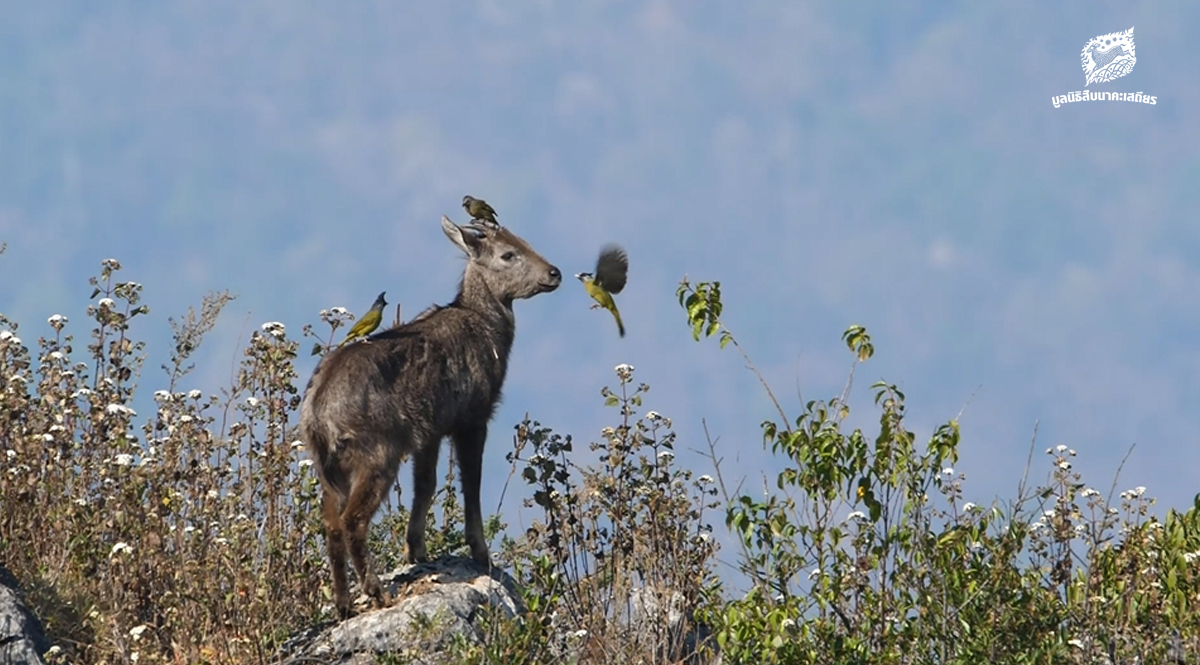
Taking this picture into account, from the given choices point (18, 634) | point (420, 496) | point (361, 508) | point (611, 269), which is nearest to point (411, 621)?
point (361, 508)

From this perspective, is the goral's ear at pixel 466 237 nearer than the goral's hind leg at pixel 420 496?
No

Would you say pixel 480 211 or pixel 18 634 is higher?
pixel 480 211

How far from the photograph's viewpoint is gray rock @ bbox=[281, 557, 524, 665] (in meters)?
10.0

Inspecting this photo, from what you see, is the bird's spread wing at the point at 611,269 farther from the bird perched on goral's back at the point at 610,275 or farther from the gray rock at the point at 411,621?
the gray rock at the point at 411,621

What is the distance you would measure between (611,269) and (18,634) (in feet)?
16.1

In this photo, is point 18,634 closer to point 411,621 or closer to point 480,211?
point 411,621

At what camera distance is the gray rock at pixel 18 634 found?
999 cm

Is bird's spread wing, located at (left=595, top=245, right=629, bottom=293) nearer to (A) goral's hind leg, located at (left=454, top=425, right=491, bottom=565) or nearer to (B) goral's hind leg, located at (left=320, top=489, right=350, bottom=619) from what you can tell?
(A) goral's hind leg, located at (left=454, top=425, right=491, bottom=565)

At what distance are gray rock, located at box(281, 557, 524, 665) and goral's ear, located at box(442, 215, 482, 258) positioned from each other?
2.76m

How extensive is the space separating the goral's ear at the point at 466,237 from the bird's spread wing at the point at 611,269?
929 millimetres

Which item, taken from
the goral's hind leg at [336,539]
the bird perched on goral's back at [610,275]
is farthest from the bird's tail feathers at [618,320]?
the goral's hind leg at [336,539]

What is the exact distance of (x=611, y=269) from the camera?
12.7 meters

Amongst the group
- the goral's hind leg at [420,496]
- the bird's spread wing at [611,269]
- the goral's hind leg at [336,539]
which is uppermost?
the bird's spread wing at [611,269]

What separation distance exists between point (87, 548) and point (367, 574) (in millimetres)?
1991
